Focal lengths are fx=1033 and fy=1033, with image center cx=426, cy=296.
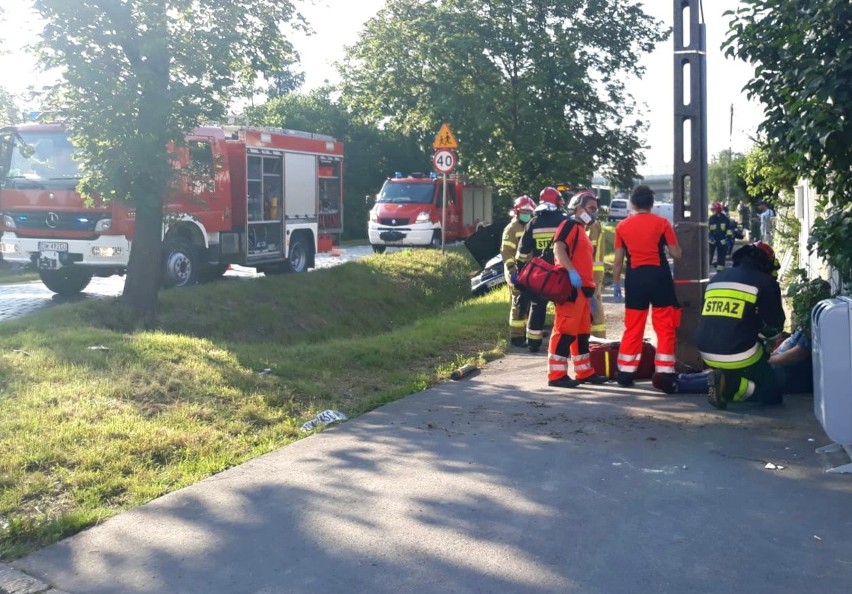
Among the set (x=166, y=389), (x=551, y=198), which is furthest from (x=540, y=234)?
(x=166, y=389)

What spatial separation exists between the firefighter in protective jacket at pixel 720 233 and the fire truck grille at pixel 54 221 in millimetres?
15398

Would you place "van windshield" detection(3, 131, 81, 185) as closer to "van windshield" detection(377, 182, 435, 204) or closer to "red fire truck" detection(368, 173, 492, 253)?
"red fire truck" detection(368, 173, 492, 253)

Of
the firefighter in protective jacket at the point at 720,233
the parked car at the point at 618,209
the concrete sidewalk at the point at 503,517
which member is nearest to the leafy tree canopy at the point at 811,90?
the concrete sidewalk at the point at 503,517

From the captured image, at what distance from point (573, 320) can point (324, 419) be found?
2.48 m

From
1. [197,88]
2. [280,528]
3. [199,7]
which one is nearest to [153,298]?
[197,88]

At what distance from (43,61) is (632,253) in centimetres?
703

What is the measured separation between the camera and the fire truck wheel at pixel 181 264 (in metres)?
16.2

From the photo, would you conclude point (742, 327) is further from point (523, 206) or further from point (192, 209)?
point (192, 209)

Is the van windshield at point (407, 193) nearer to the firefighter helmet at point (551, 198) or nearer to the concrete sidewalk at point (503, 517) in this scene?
the firefighter helmet at point (551, 198)

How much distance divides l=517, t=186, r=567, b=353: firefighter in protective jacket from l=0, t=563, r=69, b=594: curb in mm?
6453

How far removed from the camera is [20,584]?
16.6 ft

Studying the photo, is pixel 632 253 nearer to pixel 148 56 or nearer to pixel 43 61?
pixel 148 56

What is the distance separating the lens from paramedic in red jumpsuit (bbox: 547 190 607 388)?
9.26 metres

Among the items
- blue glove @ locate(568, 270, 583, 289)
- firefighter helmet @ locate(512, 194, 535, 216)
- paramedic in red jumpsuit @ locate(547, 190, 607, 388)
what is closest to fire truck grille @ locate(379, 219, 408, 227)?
firefighter helmet @ locate(512, 194, 535, 216)
